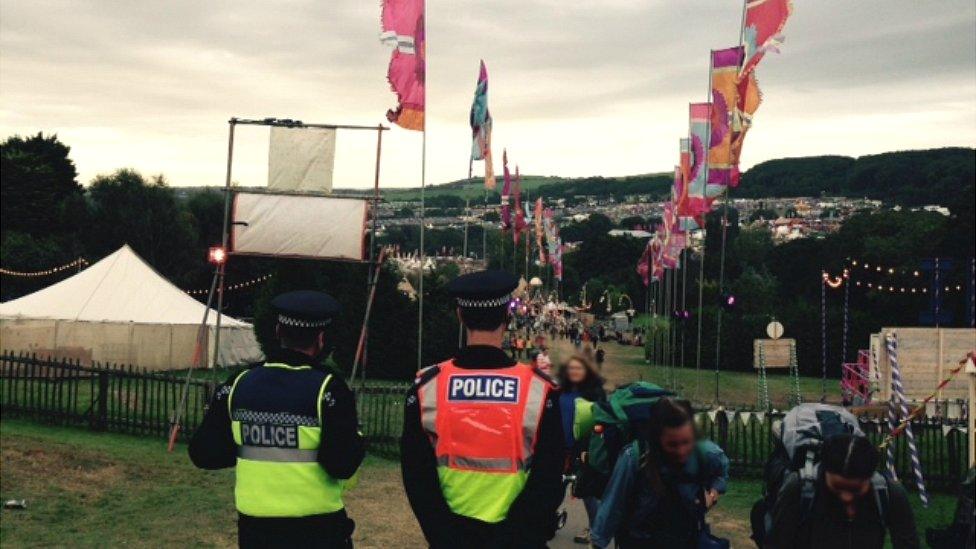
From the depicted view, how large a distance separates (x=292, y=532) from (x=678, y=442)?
1.85 metres

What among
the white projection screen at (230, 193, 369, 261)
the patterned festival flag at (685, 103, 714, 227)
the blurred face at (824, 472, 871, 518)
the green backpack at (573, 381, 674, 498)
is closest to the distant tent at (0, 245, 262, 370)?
the patterned festival flag at (685, 103, 714, 227)

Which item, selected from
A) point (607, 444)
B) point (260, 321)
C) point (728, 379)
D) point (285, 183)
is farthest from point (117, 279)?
point (607, 444)

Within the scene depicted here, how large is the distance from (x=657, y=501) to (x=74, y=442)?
608 inches

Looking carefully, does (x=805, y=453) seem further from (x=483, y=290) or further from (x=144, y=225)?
(x=144, y=225)

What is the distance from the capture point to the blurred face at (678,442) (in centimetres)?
475

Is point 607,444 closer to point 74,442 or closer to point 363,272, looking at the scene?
point 74,442

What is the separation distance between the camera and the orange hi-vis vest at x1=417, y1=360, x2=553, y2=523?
424 cm

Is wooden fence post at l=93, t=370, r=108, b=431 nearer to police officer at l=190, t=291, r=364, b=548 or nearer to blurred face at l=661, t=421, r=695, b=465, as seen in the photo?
police officer at l=190, t=291, r=364, b=548

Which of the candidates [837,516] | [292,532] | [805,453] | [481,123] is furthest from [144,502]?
[481,123]

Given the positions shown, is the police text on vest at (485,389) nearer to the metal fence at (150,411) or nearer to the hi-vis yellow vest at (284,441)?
the hi-vis yellow vest at (284,441)

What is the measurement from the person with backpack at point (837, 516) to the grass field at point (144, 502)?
7205mm

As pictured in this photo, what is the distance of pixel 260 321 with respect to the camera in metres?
37.8

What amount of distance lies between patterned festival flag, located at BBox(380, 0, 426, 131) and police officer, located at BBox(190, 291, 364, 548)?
10878mm

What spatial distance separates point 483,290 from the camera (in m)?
4.30
